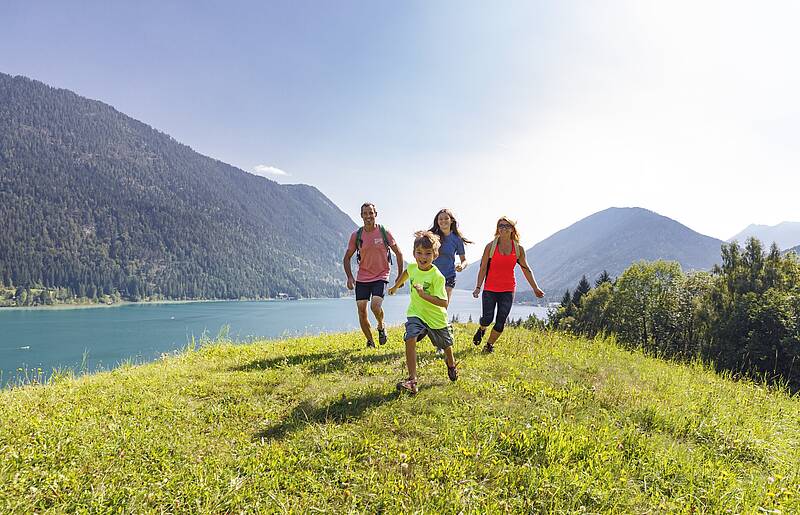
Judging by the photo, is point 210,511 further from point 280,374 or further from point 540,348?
point 540,348

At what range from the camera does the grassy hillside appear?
10.8 ft

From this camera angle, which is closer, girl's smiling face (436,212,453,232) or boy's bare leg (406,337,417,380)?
boy's bare leg (406,337,417,380)

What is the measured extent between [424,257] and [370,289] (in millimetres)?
2872

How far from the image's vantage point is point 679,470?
3.76 metres

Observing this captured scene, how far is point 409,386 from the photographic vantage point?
17.6ft

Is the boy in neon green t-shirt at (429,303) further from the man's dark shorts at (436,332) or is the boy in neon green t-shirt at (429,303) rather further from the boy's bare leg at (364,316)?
the boy's bare leg at (364,316)

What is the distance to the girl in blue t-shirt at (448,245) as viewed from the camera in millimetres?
8422

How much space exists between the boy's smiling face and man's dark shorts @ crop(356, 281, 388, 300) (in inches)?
102

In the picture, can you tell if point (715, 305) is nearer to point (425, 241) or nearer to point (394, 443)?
point (425, 241)

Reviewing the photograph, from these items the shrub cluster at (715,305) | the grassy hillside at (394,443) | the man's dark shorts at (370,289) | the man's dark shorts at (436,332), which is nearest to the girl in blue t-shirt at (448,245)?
the man's dark shorts at (370,289)

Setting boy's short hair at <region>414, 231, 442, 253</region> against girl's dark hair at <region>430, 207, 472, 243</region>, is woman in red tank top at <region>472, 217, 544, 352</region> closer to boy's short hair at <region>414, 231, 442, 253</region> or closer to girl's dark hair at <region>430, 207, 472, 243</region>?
girl's dark hair at <region>430, 207, 472, 243</region>

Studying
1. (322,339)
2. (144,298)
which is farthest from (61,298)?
(322,339)

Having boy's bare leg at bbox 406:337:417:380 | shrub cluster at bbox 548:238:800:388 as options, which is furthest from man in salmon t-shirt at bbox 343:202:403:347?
shrub cluster at bbox 548:238:800:388

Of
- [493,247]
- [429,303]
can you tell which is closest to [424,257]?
[429,303]
